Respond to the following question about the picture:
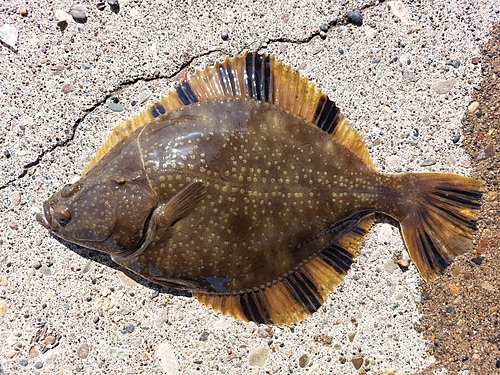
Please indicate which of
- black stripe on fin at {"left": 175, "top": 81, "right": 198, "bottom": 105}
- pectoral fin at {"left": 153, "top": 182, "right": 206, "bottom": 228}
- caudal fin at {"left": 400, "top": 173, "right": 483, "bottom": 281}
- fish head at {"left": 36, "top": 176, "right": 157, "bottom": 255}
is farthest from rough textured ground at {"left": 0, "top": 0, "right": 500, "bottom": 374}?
pectoral fin at {"left": 153, "top": 182, "right": 206, "bottom": 228}

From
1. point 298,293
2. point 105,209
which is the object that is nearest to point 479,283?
point 298,293

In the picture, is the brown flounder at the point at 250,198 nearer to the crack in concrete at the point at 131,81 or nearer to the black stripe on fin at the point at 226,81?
the black stripe on fin at the point at 226,81

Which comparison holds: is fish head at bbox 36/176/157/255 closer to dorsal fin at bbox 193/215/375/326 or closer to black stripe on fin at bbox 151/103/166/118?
black stripe on fin at bbox 151/103/166/118

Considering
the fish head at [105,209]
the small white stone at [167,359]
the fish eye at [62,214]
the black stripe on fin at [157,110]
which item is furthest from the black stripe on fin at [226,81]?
the small white stone at [167,359]

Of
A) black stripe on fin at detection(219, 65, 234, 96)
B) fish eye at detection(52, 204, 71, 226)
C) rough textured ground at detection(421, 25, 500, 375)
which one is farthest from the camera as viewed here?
rough textured ground at detection(421, 25, 500, 375)

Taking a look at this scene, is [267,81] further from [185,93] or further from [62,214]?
[62,214]

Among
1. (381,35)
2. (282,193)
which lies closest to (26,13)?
(282,193)

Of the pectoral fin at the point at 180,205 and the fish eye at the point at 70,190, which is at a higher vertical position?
the pectoral fin at the point at 180,205
